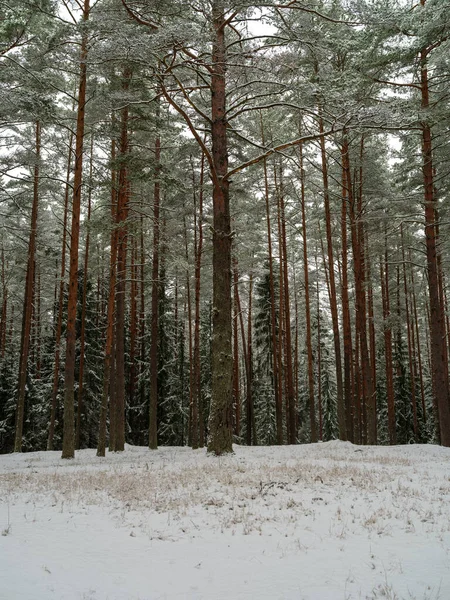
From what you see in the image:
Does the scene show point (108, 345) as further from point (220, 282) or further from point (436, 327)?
point (436, 327)

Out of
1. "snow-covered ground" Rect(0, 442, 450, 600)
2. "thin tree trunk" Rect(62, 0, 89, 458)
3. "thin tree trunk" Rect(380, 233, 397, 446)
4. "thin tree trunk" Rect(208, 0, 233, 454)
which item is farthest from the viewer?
"thin tree trunk" Rect(380, 233, 397, 446)

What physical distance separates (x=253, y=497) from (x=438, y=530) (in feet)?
7.75

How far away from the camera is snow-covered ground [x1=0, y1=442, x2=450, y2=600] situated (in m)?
3.38

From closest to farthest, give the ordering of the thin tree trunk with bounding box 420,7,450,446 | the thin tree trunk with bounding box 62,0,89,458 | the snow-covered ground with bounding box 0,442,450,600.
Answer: the snow-covered ground with bounding box 0,442,450,600
the thin tree trunk with bounding box 62,0,89,458
the thin tree trunk with bounding box 420,7,450,446

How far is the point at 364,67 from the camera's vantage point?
501 inches

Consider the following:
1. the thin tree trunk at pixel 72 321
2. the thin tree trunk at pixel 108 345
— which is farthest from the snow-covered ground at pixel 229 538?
the thin tree trunk at pixel 108 345

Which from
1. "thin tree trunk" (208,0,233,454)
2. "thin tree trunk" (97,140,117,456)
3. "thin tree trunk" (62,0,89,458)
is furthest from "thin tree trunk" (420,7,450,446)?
"thin tree trunk" (62,0,89,458)

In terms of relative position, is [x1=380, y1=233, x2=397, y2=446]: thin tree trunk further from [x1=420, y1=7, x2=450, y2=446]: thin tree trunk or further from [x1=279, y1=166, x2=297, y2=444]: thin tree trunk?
[x1=420, y1=7, x2=450, y2=446]: thin tree trunk

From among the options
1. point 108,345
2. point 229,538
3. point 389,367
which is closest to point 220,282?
point 108,345

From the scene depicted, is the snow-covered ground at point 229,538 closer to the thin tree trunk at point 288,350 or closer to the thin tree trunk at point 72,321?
the thin tree trunk at point 72,321

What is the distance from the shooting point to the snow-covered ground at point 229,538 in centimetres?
338

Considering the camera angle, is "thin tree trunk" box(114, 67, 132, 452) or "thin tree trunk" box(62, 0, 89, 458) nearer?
"thin tree trunk" box(62, 0, 89, 458)

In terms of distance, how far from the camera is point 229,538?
14.5 ft

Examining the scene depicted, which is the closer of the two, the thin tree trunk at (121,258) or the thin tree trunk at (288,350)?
the thin tree trunk at (121,258)
